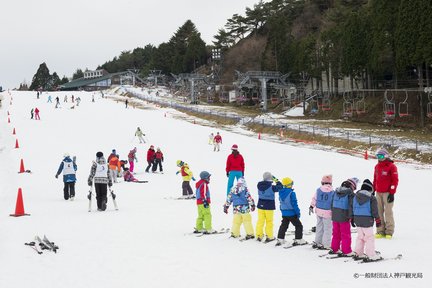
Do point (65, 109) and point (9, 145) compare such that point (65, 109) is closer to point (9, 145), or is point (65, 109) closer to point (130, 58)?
point (9, 145)

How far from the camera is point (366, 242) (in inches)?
372

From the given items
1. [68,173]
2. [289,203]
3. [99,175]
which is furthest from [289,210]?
[68,173]

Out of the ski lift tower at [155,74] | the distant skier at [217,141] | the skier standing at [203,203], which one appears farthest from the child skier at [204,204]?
the ski lift tower at [155,74]

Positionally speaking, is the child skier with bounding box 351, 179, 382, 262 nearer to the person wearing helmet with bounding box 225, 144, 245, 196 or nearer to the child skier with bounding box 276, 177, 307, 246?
the child skier with bounding box 276, 177, 307, 246

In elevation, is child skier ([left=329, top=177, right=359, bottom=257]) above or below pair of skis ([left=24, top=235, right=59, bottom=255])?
above

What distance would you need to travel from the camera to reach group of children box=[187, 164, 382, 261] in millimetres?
9578

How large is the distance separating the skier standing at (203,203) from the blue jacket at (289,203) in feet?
7.17

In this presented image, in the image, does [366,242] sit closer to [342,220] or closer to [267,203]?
[342,220]

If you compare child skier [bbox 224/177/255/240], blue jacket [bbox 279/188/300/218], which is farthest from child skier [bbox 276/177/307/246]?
child skier [bbox 224/177/255/240]

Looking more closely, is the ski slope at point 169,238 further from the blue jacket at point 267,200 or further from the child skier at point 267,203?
the blue jacket at point 267,200

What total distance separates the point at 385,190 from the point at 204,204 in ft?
13.8

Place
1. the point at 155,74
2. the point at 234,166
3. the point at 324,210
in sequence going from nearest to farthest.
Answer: the point at 324,210 < the point at 234,166 < the point at 155,74

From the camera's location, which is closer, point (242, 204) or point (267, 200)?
point (267, 200)

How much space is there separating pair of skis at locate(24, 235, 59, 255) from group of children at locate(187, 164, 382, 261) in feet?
11.4
